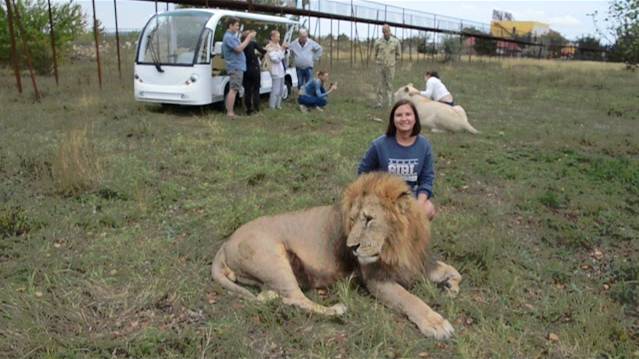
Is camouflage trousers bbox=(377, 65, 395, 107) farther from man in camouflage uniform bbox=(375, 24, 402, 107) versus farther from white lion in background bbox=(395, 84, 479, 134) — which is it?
white lion in background bbox=(395, 84, 479, 134)

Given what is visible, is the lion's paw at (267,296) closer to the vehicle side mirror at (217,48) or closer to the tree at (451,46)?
the vehicle side mirror at (217,48)

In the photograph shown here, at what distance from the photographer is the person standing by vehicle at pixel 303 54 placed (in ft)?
42.9

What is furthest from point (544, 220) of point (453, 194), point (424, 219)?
point (424, 219)

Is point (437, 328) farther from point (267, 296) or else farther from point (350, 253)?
point (267, 296)

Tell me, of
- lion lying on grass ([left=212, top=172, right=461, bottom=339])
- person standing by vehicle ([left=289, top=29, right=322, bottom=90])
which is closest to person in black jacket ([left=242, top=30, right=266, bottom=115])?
person standing by vehicle ([left=289, top=29, right=322, bottom=90])

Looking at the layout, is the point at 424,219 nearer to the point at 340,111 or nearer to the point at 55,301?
the point at 55,301

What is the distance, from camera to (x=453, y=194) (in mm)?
6426

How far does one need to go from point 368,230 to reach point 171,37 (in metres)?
8.97

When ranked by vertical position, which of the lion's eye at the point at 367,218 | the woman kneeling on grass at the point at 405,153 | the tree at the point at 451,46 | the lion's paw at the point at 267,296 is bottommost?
the lion's paw at the point at 267,296

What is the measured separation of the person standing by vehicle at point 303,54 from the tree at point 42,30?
8712 millimetres

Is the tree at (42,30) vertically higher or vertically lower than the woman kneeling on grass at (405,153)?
higher

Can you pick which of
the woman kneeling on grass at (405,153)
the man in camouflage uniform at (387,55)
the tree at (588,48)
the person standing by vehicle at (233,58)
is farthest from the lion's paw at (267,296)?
the tree at (588,48)

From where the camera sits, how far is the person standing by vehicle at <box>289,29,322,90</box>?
13.1m

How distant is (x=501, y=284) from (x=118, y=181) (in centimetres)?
442
